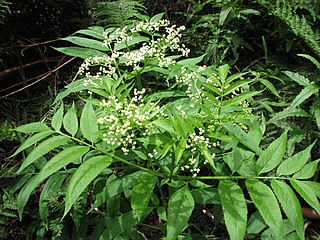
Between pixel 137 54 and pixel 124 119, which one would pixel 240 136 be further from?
pixel 137 54

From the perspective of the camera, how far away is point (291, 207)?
4.53ft

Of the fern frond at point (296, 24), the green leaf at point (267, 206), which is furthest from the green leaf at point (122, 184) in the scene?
the fern frond at point (296, 24)

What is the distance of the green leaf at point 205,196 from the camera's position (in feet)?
5.57

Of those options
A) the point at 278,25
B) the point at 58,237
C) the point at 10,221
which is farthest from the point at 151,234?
the point at 278,25

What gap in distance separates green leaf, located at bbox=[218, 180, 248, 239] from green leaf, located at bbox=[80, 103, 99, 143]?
0.51 meters

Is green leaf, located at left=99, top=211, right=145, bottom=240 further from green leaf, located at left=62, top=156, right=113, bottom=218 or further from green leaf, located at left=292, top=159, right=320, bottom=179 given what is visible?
green leaf, located at left=292, top=159, right=320, bottom=179

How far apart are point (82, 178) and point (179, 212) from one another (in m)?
0.37

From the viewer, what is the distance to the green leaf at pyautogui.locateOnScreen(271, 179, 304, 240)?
53.7 inches

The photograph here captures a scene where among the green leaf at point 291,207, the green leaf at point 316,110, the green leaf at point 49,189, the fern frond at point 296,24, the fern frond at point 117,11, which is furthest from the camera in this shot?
the fern frond at point 117,11

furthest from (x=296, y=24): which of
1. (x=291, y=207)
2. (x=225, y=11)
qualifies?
(x=291, y=207)

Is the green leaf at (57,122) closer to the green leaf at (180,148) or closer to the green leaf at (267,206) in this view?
the green leaf at (180,148)

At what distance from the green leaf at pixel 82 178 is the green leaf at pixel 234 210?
427 mm

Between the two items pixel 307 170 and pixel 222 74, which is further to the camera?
pixel 222 74

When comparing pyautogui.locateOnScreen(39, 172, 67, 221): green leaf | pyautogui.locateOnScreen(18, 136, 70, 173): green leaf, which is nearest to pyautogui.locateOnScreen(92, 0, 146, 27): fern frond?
pyautogui.locateOnScreen(39, 172, 67, 221): green leaf
